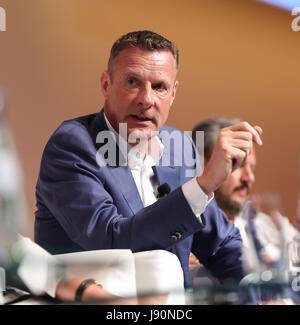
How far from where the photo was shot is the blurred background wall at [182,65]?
1.48 m

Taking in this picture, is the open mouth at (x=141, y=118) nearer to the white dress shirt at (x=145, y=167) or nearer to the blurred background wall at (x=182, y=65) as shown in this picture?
the white dress shirt at (x=145, y=167)

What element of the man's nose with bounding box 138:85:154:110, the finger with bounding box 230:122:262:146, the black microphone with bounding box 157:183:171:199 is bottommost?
the black microphone with bounding box 157:183:171:199

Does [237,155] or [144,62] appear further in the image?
[144,62]

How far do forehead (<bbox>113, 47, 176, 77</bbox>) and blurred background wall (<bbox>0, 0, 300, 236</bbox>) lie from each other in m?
0.17

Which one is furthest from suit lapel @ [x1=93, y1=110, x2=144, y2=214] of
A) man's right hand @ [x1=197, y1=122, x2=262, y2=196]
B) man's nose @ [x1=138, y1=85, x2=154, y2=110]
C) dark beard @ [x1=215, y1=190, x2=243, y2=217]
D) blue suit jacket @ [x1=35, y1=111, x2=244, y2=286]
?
dark beard @ [x1=215, y1=190, x2=243, y2=217]

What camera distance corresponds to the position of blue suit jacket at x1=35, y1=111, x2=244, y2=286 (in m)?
1.23

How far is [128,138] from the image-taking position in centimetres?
139

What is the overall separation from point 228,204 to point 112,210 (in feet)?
2.20

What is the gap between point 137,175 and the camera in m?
1.44

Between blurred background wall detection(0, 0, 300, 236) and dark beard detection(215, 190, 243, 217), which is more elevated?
blurred background wall detection(0, 0, 300, 236)

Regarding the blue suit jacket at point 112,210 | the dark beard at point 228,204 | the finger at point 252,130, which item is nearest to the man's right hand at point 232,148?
the finger at point 252,130

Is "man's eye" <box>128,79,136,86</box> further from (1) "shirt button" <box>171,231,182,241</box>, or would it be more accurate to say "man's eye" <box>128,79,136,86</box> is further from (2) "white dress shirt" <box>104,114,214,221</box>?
(1) "shirt button" <box>171,231,182,241</box>

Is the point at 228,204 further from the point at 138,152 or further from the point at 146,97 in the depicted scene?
the point at 146,97

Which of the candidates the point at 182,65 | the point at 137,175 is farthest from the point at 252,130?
the point at 182,65
